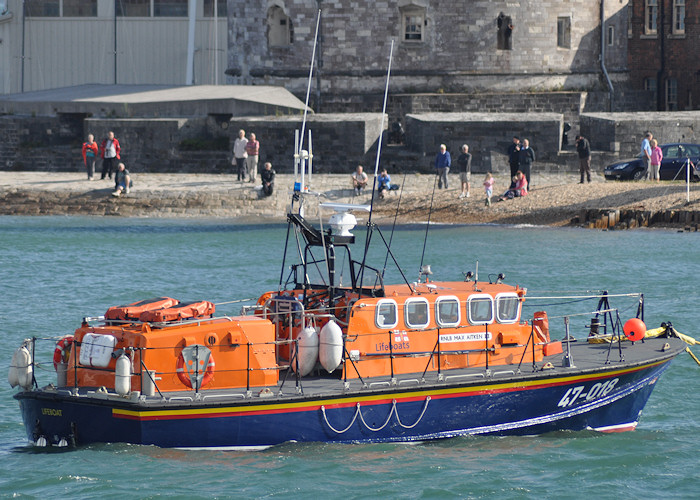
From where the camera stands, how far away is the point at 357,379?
49.5 ft

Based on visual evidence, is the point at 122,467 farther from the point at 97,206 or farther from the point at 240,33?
the point at 240,33

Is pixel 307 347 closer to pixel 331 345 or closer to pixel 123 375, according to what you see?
pixel 331 345

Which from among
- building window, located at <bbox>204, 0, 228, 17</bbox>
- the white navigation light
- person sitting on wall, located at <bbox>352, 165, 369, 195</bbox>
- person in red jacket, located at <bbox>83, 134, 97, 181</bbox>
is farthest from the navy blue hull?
building window, located at <bbox>204, 0, 228, 17</bbox>

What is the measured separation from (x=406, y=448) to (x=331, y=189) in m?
22.5

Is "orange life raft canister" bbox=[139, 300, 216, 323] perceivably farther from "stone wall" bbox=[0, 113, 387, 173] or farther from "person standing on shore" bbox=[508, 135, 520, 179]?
"stone wall" bbox=[0, 113, 387, 173]

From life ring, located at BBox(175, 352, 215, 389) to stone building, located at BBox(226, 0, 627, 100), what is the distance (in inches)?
1202

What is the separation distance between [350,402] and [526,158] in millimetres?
22324

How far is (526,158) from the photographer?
35844 millimetres

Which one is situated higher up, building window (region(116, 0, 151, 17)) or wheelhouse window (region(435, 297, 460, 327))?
building window (region(116, 0, 151, 17))

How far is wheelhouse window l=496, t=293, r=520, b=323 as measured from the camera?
15773 millimetres

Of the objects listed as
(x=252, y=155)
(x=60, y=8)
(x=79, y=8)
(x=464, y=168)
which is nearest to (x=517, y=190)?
(x=464, y=168)

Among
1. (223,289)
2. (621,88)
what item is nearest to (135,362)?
(223,289)

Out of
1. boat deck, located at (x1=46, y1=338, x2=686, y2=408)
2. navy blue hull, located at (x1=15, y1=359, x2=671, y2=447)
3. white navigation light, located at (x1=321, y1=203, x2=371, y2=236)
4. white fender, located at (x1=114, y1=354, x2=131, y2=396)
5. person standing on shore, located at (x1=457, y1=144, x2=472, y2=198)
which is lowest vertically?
navy blue hull, located at (x1=15, y1=359, x2=671, y2=447)

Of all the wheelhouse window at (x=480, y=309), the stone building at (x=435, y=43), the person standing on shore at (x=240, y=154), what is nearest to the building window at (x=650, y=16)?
the stone building at (x=435, y=43)
